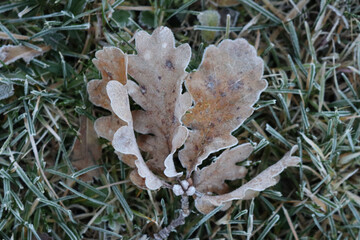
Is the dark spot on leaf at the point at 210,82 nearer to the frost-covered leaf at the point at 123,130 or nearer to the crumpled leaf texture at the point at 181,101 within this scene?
the crumpled leaf texture at the point at 181,101

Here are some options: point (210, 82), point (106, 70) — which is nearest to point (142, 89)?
point (106, 70)

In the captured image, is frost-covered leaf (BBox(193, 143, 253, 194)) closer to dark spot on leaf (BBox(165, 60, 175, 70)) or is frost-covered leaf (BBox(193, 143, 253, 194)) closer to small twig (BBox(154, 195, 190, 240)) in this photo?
small twig (BBox(154, 195, 190, 240))

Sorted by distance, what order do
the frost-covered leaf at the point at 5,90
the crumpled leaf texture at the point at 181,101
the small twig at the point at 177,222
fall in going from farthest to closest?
the frost-covered leaf at the point at 5,90, the small twig at the point at 177,222, the crumpled leaf texture at the point at 181,101

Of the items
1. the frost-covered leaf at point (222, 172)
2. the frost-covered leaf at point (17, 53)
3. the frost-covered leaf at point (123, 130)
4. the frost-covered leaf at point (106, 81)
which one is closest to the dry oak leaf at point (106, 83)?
the frost-covered leaf at point (106, 81)

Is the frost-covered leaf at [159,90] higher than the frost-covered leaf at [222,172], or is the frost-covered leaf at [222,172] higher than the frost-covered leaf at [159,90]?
the frost-covered leaf at [159,90]

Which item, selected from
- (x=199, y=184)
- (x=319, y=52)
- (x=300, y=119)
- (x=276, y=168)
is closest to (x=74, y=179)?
(x=199, y=184)

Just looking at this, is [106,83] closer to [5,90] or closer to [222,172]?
[5,90]
